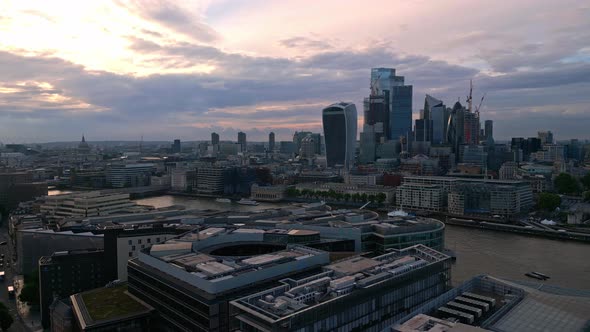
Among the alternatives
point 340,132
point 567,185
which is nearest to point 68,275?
point 567,185

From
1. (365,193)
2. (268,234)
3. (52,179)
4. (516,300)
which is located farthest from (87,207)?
(52,179)

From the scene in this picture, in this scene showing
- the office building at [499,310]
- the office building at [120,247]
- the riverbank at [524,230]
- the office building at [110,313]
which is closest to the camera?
the office building at [499,310]

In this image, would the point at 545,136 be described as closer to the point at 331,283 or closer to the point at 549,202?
the point at 549,202

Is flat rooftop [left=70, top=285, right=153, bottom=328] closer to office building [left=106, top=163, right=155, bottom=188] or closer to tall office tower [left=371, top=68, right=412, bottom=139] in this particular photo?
office building [left=106, top=163, right=155, bottom=188]

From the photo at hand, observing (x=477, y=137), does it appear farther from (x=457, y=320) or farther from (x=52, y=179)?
(x=457, y=320)

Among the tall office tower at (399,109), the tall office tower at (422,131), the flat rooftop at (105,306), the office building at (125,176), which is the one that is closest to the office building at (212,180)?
the office building at (125,176)

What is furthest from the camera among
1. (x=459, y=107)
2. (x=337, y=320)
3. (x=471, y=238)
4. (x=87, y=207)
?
(x=459, y=107)

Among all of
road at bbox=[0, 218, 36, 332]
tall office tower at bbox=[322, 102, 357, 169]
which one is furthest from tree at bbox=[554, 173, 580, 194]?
road at bbox=[0, 218, 36, 332]

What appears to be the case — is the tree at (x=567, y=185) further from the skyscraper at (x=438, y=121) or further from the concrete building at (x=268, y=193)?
the skyscraper at (x=438, y=121)
